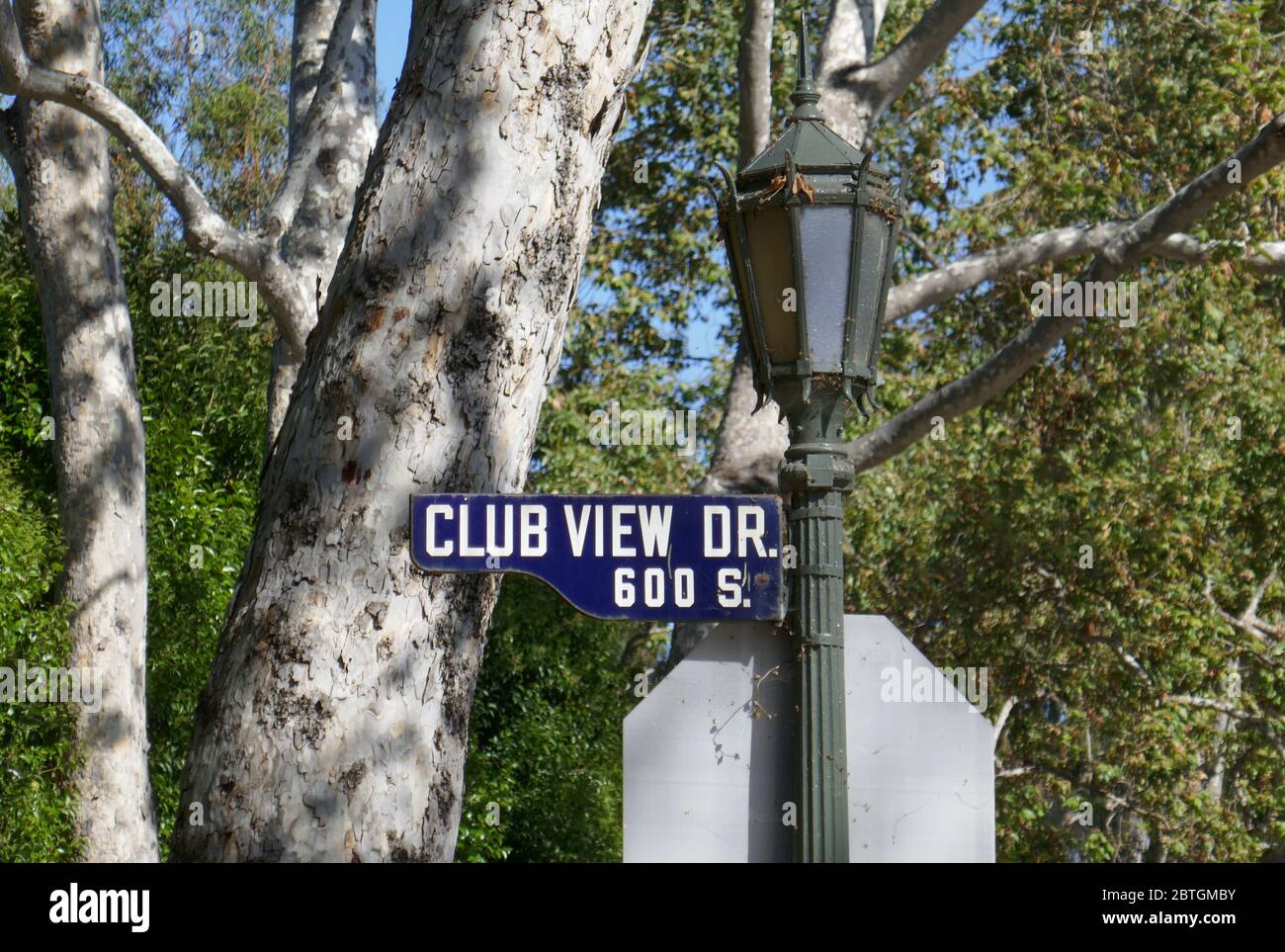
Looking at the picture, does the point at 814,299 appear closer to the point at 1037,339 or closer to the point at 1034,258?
the point at 1037,339

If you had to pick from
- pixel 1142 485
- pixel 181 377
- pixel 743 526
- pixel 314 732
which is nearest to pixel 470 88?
pixel 743 526

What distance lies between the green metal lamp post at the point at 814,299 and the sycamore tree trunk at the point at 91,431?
226 inches

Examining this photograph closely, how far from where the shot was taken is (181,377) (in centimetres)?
1123

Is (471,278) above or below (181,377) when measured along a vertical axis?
below

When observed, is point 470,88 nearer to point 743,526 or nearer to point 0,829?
point 743,526

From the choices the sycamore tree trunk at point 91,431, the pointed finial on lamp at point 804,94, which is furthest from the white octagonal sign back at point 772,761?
the sycamore tree trunk at point 91,431

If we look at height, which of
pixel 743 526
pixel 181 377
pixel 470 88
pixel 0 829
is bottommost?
pixel 0 829

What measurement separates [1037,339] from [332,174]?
421cm

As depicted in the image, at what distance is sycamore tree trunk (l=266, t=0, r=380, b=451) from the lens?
8.86m

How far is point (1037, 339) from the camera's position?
30.3 ft

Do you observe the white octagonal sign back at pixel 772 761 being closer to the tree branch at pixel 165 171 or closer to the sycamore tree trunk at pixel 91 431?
the tree branch at pixel 165 171

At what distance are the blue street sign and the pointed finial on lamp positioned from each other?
1057 millimetres
